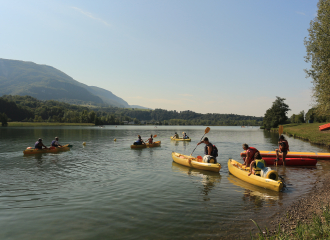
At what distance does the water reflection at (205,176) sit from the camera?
12.4 meters

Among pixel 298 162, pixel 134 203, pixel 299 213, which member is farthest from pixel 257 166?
pixel 298 162

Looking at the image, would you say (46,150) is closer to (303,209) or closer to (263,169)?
(263,169)

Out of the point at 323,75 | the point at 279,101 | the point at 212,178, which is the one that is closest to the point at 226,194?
the point at 212,178

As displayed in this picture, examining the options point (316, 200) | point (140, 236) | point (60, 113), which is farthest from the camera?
point (60, 113)

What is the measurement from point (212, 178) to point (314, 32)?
27.1m

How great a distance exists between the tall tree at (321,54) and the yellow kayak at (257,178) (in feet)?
62.9

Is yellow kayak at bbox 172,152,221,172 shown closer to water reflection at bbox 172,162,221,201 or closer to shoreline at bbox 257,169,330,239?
water reflection at bbox 172,162,221,201

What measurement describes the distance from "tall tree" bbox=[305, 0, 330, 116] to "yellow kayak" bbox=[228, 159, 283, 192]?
19175mm

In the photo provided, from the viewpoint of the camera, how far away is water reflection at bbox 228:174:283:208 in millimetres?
10320

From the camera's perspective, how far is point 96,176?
596 inches

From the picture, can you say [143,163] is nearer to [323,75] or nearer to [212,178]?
[212,178]

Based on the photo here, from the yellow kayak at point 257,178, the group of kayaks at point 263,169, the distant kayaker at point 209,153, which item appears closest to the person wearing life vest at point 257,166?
the group of kayaks at point 263,169

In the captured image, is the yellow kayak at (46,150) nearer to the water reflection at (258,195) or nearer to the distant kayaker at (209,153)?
the distant kayaker at (209,153)

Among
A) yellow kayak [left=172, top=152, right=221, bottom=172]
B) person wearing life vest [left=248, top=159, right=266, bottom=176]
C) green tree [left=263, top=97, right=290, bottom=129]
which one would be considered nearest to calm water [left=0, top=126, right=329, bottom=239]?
yellow kayak [left=172, top=152, right=221, bottom=172]
